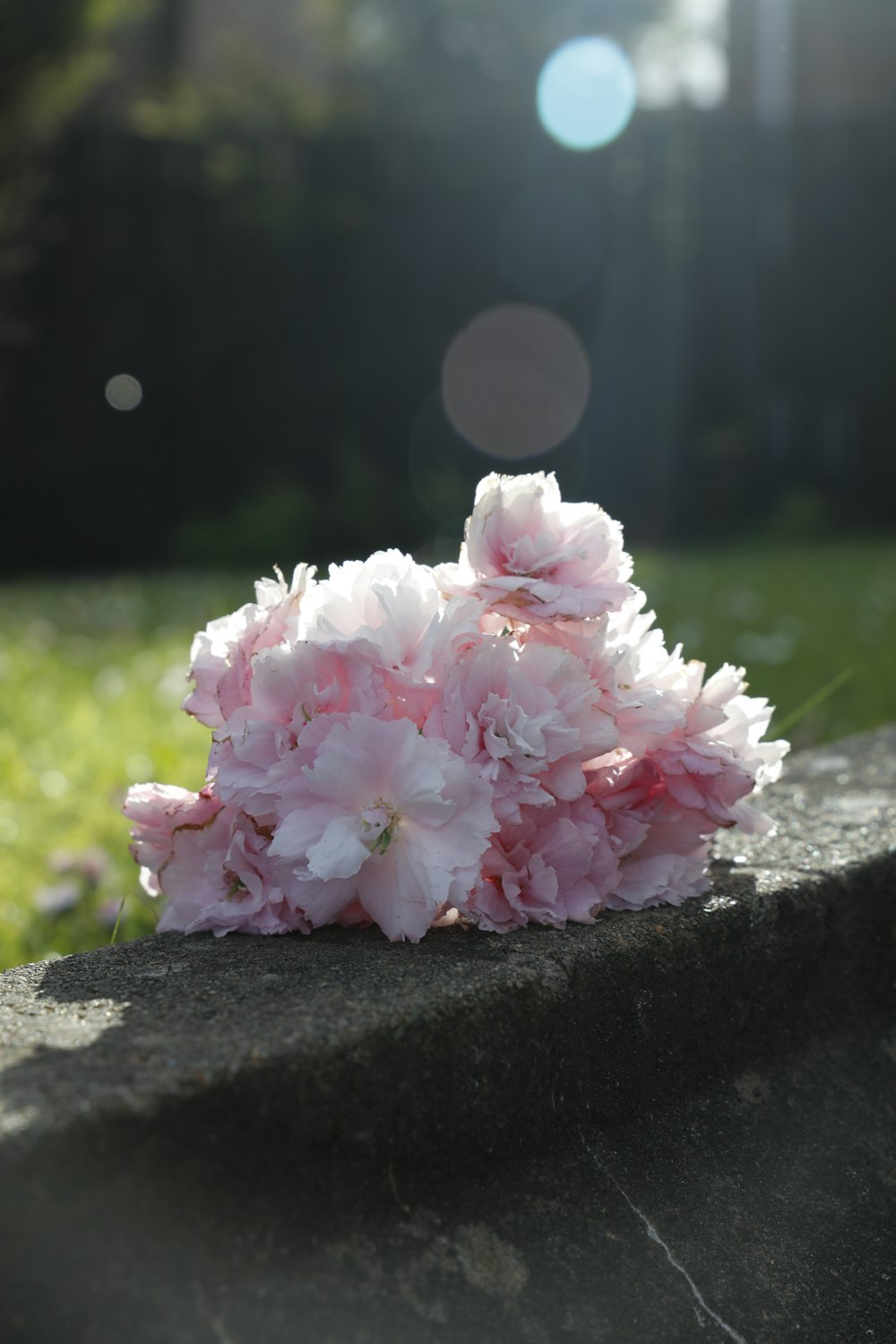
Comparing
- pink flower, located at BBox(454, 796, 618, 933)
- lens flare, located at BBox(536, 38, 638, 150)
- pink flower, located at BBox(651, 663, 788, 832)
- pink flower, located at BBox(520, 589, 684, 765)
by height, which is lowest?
pink flower, located at BBox(454, 796, 618, 933)

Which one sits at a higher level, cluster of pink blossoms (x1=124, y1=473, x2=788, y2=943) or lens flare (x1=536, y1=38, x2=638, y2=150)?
lens flare (x1=536, y1=38, x2=638, y2=150)

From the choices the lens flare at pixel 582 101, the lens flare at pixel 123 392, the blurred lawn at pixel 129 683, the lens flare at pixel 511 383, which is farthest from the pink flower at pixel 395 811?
the lens flare at pixel 582 101

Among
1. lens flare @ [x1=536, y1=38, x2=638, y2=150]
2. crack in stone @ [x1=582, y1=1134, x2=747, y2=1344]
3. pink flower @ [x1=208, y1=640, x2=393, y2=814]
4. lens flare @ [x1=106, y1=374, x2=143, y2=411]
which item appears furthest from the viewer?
lens flare @ [x1=536, y1=38, x2=638, y2=150]

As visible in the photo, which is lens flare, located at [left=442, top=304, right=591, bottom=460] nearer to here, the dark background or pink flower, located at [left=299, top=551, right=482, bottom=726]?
the dark background

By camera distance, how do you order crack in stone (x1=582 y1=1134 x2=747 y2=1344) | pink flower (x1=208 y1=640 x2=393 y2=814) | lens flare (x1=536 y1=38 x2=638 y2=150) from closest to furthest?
crack in stone (x1=582 y1=1134 x2=747 y2=1344)
pink flower (x1=208 y1=640 x2=393 y2=814)
lens flare (x1=536 y1=38 x2=638 y2=150)

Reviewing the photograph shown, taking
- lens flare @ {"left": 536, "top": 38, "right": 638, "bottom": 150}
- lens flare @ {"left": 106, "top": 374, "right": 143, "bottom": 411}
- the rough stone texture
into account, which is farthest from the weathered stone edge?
lens flare @ {"left": 536, "top": 38, "right": 638, "bottom": 150}

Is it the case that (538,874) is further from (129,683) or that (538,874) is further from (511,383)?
(511,383)
